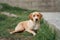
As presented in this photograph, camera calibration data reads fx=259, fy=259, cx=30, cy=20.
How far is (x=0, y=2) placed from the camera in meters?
9.88

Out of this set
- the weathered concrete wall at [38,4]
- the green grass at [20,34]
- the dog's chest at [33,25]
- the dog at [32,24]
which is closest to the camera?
the green grass at [20,34]

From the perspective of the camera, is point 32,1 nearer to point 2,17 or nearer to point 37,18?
point 2,17

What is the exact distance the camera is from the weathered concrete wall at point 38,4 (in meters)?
9.70

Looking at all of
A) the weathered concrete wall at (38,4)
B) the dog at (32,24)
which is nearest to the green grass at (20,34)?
the dog at (32,24)

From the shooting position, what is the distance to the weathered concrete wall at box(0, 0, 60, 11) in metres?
9.70

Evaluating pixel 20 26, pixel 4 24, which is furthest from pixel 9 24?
pixel 20 26

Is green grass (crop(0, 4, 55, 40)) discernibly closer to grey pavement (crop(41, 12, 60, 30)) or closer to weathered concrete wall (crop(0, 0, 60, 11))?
grey pavement (crop(41, 12, 60, 30))

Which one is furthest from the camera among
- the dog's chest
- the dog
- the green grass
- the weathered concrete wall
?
the weathered concrete wall

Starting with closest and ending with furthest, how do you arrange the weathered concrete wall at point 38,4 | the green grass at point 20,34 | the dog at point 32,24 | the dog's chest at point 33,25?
the green grass at point 20,34 → the dog at point 32,24 → the dog's chest at point 33,25 → the weathered concrete wall at point 38,4

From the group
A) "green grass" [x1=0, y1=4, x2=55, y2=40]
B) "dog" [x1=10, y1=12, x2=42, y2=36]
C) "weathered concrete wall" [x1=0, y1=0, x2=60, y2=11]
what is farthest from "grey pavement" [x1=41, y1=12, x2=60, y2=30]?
"weathered concrete wall" [x1=0, y1=0, x2=60, y2=11]

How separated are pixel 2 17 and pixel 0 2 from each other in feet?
6.72

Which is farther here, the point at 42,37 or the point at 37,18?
the point at 37,18

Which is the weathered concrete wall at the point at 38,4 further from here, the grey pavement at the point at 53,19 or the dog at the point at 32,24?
the dog at the point at 32,24

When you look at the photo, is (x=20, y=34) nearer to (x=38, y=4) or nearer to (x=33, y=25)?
(x=33, y=25)
